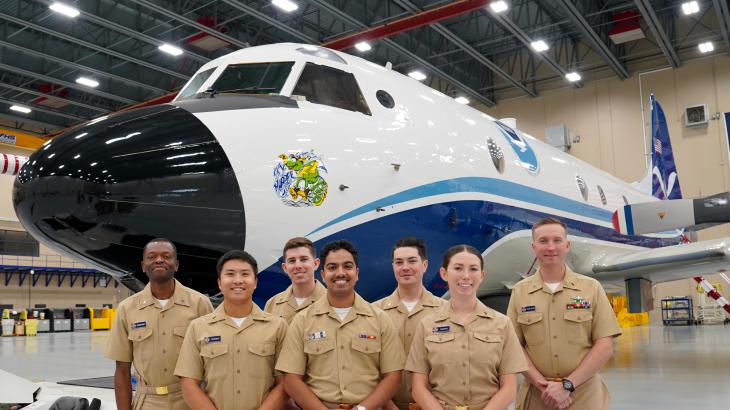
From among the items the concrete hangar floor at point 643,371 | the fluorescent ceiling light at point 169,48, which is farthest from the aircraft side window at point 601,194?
the fluorescent ceiling light at point 169,48

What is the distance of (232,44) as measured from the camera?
23594 mm

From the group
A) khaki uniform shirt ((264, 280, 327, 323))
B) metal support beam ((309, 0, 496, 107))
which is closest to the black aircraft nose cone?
khaki uniform shirt ((264, 280, 327, 323))

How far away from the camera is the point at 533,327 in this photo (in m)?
4.31

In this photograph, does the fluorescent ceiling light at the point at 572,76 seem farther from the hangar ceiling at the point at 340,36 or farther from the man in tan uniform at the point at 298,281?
the man in tan uniform at the point at 298,281

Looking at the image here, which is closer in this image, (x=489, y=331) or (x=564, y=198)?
(x=489, y=331)

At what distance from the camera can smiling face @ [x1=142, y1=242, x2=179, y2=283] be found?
4566 millimetres

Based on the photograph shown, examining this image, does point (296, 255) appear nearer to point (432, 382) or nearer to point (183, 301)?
point (183, 301)

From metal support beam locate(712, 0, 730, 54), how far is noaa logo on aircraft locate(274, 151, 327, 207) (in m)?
20.7

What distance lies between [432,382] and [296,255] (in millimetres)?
1300

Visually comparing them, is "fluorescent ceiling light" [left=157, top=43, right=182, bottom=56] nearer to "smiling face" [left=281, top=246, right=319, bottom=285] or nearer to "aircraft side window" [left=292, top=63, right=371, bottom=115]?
"aircraft side window" [left=292, top=63, right=371, bottom=115]

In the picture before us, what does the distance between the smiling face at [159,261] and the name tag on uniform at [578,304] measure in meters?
2.77

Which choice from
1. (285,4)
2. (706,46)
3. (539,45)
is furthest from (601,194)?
(706,46)

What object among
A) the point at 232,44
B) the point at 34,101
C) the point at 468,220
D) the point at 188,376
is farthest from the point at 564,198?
the point at 34,101

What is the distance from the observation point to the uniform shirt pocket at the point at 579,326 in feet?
13.8
